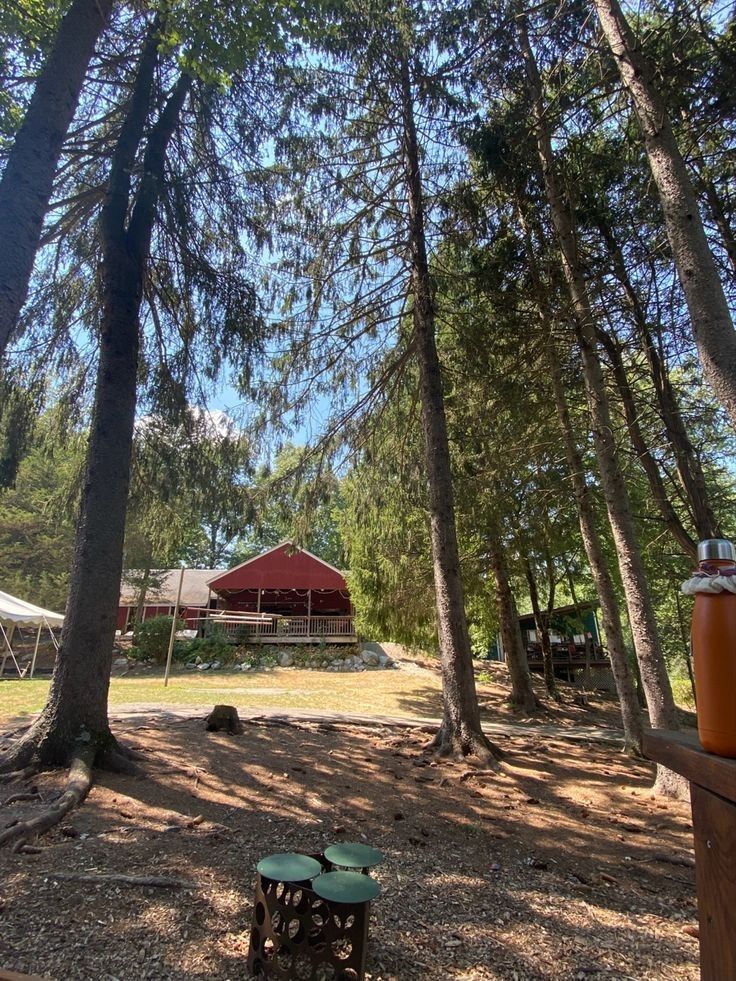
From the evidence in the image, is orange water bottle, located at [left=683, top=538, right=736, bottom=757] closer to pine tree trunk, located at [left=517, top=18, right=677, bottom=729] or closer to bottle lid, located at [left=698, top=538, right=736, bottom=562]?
bottle lid, located at [left=698, top=538, right=736, bottom=562]

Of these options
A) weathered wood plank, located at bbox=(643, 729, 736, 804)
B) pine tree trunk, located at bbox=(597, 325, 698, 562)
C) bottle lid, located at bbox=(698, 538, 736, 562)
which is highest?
pine tree trunk, located at bbox=(597, 325, 698, 562)

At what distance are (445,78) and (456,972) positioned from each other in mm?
8772

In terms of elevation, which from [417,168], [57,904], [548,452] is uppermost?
[417,168]

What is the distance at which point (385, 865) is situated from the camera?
3.34 m

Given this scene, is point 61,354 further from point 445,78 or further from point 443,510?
point 445,78

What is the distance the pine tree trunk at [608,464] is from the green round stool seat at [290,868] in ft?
15.3

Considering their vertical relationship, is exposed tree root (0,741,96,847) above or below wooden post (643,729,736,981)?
below

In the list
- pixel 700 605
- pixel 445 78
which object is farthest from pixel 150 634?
pixel 700 605

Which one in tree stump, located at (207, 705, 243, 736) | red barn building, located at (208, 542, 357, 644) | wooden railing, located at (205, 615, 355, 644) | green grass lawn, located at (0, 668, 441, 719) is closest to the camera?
tree stump, located at (207, 705, 243, 736)

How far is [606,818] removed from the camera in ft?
15.4

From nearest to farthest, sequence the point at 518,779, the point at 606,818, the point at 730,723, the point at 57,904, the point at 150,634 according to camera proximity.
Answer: the point at 730,723 < the point at 57,904 < the point at 606,818 < the point at 518,779 < the point at 150,634

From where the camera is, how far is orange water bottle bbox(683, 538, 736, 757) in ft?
3.54

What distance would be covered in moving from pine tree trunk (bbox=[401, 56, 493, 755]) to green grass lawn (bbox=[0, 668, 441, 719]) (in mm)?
4565

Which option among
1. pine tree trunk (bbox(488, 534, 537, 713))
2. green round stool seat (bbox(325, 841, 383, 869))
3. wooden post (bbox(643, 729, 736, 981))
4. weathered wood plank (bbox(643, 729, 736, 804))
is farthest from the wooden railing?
wooden post (bbox(643, 729, 736, 981))
